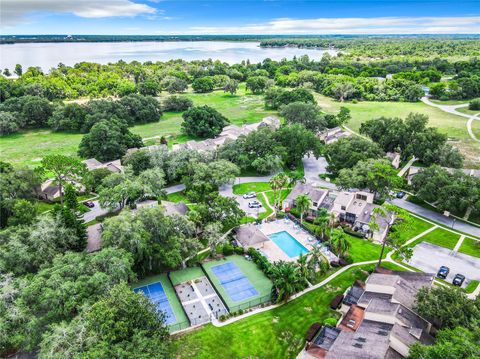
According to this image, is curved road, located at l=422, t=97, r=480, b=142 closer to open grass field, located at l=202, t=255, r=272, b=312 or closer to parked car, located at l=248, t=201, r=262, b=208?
parked car, located at l=248, t=201, r=262, b=208

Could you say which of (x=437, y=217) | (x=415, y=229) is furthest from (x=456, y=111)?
(x=415, y=229)

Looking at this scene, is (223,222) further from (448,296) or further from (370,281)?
(448,296)

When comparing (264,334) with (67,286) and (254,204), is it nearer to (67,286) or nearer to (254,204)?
(67,286)

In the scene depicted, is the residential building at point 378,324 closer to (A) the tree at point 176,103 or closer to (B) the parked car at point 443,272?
(B) the parked car at point 443,272

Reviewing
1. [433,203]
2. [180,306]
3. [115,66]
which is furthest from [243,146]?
[115,66]

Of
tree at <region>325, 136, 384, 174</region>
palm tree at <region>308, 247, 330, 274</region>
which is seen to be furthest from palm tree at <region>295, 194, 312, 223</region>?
tree at <region>325, 136, 384, 174</region>

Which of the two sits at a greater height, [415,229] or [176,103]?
[176,103]

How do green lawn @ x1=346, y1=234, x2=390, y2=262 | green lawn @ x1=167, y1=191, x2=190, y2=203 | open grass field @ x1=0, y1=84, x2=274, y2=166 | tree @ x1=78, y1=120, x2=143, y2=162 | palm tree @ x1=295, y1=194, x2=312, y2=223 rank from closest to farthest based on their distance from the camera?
green lawn @ x1=346, y1=234, x2=390, y2=262 < palm tree @ x1=295, y1=194, x2=312, y2=223 < green lawn @ x1=167, y1=191, x2=190, y2=203 < tree @ x1=78, y1=120, x2=143, y2=162 < open grass field @ x1=0, y1=84, x2=274, y2=166
